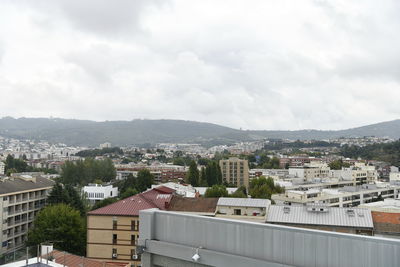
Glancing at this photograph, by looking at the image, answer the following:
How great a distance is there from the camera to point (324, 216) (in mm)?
24203

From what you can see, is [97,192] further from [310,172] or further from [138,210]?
[310,172]

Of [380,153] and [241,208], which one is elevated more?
[380,153]

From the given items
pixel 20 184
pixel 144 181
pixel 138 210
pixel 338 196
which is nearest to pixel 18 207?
pixel 20 184

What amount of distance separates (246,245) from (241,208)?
72.7ft

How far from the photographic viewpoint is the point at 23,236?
129 feet

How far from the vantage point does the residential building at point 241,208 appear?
27.5 m

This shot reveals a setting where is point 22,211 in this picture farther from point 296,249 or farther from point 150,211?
point 296,249

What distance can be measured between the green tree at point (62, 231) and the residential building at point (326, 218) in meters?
14.6

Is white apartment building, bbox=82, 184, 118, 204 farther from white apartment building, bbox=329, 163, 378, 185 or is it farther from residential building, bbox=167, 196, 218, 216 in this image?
white apartment building, bbox=329, 163, 378, 185

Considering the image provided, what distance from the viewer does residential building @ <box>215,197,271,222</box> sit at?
90.1ft

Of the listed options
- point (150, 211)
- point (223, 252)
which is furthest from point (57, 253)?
point (223, 252)

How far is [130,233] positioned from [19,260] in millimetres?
14438

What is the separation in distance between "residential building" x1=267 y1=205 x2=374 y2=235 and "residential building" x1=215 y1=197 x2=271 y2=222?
149cm

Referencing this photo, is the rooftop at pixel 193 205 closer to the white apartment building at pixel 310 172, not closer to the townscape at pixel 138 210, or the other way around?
the townscape at pixel 138 210
